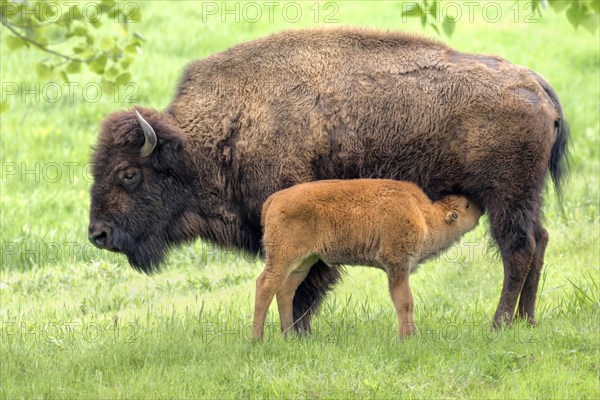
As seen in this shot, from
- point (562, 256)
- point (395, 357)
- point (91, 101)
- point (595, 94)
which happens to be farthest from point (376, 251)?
point (595, 94)

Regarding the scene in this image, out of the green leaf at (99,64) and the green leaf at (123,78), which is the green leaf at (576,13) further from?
the green leaf at (99,64)

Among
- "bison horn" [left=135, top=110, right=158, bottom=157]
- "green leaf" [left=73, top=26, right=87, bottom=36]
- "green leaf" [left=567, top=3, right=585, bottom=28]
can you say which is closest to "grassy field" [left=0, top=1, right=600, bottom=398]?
"bison horn" [left=135, top=110, right=158, bottom=157]

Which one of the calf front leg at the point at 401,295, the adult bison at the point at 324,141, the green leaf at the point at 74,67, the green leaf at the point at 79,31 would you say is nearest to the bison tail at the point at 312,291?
the adult bison at the point at 324,141

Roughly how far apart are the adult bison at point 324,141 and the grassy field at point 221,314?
601 millimetres

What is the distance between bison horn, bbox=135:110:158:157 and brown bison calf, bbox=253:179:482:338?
3.90 feet

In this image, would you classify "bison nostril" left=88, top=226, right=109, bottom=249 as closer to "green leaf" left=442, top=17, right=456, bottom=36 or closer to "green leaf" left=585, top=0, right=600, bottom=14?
"green leaf" left=442, top=17, right=456, bottom=36

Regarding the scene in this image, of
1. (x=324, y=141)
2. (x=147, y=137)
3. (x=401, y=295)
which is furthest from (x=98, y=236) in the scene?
(x=401, y=295)

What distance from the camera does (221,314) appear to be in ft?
25.3

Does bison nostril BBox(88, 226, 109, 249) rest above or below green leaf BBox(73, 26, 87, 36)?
below

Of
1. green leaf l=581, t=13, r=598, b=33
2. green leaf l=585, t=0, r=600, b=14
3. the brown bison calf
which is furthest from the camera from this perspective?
the brown bison calf

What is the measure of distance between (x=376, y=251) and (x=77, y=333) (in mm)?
2354

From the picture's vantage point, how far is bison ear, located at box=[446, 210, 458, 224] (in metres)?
6.80

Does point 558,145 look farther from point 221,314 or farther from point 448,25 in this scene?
point 221,314

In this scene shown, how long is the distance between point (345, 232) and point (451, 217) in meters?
0.86
